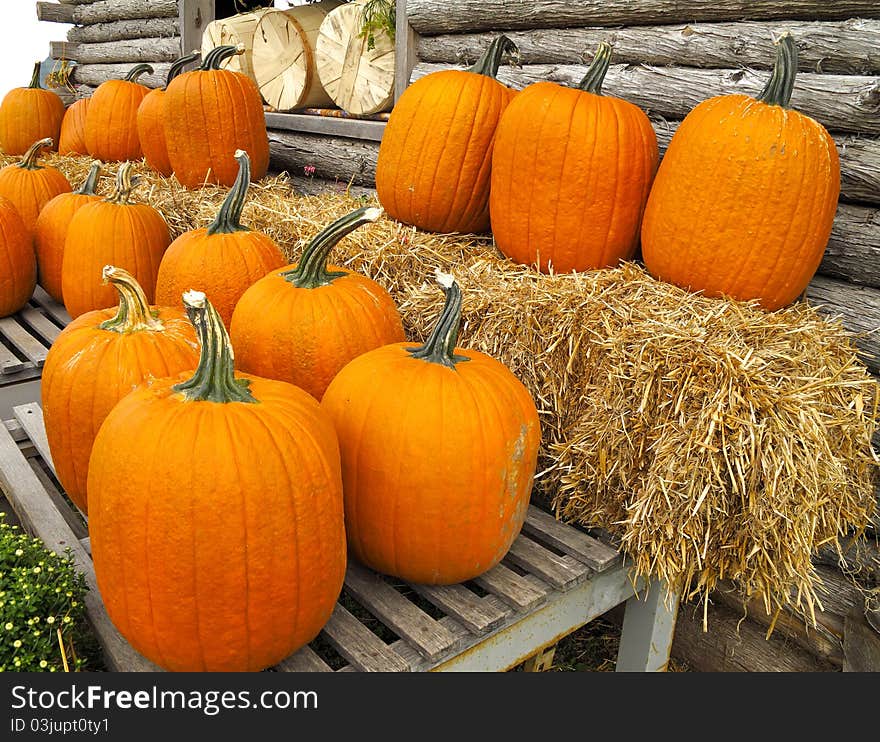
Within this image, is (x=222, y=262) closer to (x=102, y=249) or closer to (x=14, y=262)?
(x=102, y=249)

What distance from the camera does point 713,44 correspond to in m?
2.21

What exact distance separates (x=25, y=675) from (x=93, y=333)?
2.49ft

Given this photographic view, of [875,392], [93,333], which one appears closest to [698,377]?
[875,392]

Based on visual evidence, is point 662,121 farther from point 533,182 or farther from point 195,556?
point 195,556

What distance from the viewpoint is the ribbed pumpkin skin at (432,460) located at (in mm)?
1430

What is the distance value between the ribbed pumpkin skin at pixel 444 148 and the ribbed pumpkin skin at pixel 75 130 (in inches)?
119

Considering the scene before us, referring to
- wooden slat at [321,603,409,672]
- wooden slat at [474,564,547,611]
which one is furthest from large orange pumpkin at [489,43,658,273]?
wooden slat at [321,603,409,672]

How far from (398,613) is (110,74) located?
5.88 m

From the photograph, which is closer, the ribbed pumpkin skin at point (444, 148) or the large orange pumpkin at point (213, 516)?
the large orange pumpkin at point (213, 516)

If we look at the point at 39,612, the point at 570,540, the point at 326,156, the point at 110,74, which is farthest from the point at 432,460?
the point at 110,74

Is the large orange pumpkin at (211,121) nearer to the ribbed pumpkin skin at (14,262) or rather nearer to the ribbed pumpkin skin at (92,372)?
the ribbed pumpkin skin at (14,262)

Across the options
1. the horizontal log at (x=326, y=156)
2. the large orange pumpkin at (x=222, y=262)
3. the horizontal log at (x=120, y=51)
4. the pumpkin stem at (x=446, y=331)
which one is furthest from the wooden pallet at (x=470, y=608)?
the horizontal log at (x=120, y=51)

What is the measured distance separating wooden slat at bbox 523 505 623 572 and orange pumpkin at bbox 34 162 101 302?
2.30 meters

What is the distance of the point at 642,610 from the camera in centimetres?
195
